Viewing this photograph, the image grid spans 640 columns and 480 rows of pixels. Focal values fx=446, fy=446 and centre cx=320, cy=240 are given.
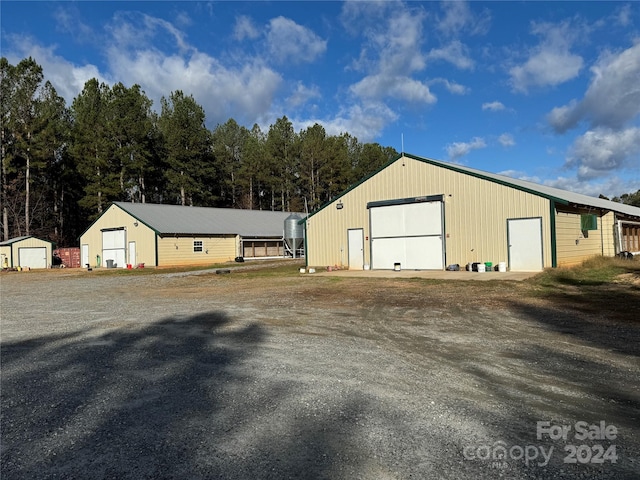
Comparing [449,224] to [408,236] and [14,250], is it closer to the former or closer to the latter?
[408,236]

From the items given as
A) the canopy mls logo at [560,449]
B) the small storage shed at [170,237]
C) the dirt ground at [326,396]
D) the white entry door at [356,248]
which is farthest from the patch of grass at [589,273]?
the small storage shed at [170,237]

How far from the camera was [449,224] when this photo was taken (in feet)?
72.3

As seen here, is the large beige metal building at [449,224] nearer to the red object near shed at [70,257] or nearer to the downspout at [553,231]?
the downspout at [553,231]

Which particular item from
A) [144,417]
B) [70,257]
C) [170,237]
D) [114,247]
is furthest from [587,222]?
[70,257]

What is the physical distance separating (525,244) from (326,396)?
17.8m

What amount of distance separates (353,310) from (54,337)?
20.9 ft

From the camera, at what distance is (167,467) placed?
3260 mm

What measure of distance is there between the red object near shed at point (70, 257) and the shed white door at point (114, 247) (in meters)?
4.46

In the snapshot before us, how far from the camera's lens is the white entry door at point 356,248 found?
25094 mm

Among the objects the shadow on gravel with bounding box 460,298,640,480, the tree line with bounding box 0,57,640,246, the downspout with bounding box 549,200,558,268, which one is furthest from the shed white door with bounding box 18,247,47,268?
the shadow on gravel with bounding box 460,298,640,480

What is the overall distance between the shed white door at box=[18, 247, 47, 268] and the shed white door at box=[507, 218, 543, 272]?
3780 centimetres

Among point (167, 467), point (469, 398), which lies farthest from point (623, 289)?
point (167, 467)

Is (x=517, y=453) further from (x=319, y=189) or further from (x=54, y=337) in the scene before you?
(x=319, y=189)

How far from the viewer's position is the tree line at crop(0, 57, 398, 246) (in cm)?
4431
